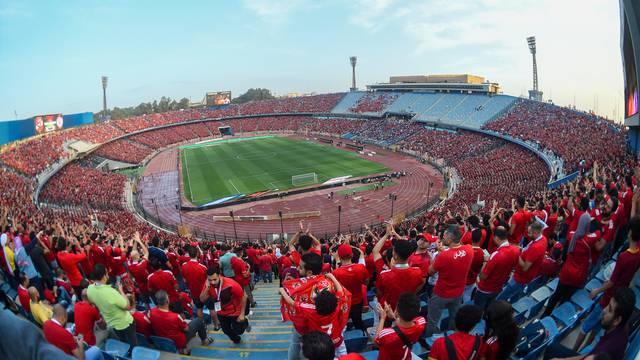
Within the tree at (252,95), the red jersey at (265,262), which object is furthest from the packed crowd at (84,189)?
the tree at (252,95)

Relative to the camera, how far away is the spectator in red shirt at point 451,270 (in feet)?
17.4

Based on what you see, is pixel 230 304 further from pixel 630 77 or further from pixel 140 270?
pixel 630 77

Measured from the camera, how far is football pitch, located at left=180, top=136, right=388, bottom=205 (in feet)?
135

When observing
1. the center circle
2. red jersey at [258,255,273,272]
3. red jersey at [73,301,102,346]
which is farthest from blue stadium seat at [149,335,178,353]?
the center circle

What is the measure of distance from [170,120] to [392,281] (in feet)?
292

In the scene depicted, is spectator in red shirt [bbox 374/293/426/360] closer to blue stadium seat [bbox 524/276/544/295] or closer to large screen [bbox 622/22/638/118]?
blue stadium seat [bbox 524/276/544/295]

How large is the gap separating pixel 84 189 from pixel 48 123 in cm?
3178

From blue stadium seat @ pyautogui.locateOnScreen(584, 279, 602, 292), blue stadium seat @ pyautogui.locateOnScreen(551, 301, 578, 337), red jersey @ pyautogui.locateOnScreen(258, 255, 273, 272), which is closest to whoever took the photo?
blue stadium seat @ pyautogui.locateOnScreen(551, 301, 578, 337)

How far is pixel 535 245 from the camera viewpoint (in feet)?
19.3

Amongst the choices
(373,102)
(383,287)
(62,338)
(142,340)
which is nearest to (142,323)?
(142,340)

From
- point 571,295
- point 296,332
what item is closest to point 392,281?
point 296,332

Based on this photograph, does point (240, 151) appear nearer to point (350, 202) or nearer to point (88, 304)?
point (350, 202)

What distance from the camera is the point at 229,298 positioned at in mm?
5965

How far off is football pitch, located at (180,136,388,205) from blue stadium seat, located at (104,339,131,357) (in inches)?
1244
